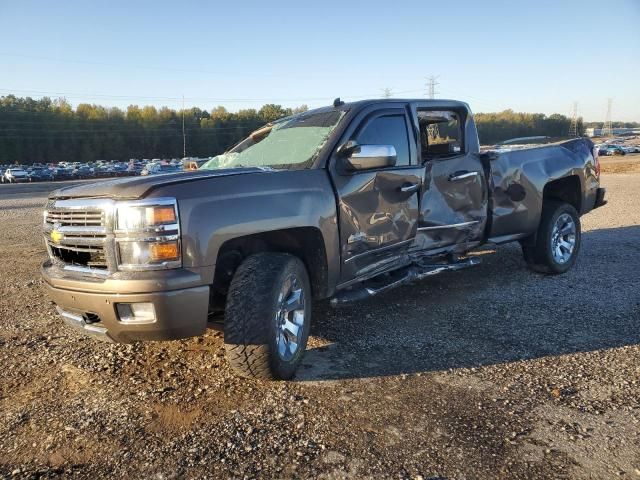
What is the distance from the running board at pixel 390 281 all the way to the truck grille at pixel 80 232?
5.81 feet

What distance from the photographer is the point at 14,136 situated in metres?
84.2

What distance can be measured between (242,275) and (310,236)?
700 millimetres

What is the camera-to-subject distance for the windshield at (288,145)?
4.25 m

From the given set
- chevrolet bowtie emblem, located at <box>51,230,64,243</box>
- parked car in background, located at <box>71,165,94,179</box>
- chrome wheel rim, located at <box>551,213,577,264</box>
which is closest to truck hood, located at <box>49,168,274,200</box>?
chevrolet bowtie emblem, located at <box>51,230,64,243</box>

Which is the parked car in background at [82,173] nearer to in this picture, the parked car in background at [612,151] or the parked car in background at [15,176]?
the parked car in background at [15,176]

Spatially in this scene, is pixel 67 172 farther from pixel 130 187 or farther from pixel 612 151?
pixel 612 151

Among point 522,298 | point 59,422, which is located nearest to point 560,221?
Result: point 522,298

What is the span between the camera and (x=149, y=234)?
10.0ft

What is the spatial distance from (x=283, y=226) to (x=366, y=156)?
0.89 metres

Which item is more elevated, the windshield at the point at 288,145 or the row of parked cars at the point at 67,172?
the windshield at the point at 288,145

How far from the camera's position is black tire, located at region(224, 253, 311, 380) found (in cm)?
328

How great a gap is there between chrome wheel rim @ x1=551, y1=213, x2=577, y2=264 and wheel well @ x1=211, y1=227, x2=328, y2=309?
3721mm

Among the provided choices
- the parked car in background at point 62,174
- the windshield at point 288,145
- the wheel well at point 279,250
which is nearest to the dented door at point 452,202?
the windshield at point 288,145

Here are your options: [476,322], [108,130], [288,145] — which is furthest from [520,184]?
[108,130]
